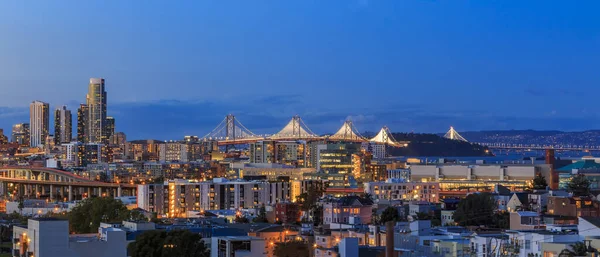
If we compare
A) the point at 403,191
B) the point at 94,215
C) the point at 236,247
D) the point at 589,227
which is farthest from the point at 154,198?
the point at 589,227

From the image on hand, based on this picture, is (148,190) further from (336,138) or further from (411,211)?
(336,138)

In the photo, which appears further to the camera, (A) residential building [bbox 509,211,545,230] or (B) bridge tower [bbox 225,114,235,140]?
(B) bridge tower [bbox 225,114,235,140]

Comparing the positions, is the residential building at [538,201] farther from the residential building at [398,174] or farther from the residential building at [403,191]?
the residential building at [398,174]

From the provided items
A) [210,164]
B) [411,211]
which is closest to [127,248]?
[411,211]

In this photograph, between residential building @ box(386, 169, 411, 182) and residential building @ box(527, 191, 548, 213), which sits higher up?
residential building @ box(386, 169, 411, 182)

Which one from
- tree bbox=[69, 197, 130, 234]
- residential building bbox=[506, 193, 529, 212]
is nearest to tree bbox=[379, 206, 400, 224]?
residential building bbox=[506, 193, 529, 212]

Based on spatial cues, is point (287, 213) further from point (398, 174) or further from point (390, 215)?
point (398, 174)

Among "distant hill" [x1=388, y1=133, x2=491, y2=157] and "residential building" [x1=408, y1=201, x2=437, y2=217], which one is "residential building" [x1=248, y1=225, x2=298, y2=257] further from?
"distant hill" [x1=388, y1=133, x2=491, y2=157]
